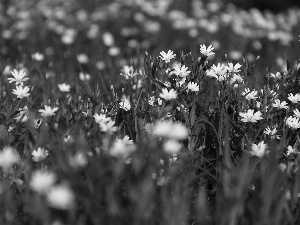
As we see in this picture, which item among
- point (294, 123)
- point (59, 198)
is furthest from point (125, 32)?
point (59, 198)

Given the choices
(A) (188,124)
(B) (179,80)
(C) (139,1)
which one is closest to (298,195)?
(A) (188,124)

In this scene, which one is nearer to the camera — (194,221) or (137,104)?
(194,221)

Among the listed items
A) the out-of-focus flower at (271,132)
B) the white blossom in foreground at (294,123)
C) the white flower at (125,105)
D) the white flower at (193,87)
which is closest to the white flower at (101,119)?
the white flower at (125,105)

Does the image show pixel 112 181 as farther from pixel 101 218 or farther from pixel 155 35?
pixel 155 35

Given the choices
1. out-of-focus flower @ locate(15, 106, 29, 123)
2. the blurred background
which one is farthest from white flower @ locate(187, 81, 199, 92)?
the blurred background

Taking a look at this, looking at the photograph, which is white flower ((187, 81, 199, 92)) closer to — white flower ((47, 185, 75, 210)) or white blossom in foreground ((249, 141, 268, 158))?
white blossom in foreground ((249, 141, 268, 158))

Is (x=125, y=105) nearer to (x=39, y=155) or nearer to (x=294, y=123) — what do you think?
(x=39, y=155)

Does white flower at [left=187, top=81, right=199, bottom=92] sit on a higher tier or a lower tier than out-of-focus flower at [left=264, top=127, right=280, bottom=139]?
higher

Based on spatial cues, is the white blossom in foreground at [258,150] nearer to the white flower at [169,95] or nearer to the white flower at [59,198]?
the white flower at [169,95]
